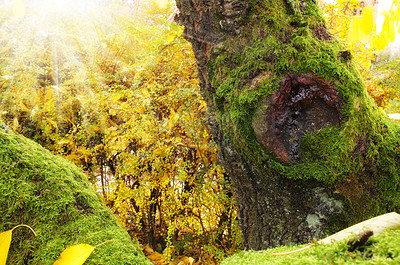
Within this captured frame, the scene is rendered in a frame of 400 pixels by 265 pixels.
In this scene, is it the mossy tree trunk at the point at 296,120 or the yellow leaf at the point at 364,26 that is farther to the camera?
the mossy tree trunk at the point at 296,120

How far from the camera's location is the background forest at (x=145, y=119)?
3.07 metres

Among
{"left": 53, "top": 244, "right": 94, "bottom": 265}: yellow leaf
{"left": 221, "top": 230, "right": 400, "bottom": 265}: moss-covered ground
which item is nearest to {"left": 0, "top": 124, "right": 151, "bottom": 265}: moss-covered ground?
{"left": 53, "top": 244, "right": 94, "bottom": 265}: yellow leaf

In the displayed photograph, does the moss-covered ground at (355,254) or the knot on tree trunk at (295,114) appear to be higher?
the knot on tree trunk at (295,114)

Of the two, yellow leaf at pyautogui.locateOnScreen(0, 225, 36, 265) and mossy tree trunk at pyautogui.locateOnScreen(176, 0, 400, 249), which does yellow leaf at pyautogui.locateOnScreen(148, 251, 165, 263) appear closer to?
mossy tree trunk at pyautogui.locateOnScreen(176, 0, 400, 249)

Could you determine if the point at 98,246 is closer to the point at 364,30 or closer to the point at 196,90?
the point at 364,30

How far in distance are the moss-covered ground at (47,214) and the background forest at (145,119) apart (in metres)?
1.81

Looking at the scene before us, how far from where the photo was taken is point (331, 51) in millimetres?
1454

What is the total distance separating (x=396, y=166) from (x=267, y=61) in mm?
1057

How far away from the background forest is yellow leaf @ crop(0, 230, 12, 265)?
6.87ft

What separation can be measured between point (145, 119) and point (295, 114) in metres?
1.99

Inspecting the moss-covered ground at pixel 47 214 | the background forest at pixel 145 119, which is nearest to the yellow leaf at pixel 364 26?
the background forest at pixel 145 119

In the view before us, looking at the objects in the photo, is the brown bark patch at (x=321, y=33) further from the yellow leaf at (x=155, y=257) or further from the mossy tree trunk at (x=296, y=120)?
the yellow leaf at (x=155, y=257)

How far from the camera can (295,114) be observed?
4.77 feet

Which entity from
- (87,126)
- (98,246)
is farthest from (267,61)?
(87,126)
